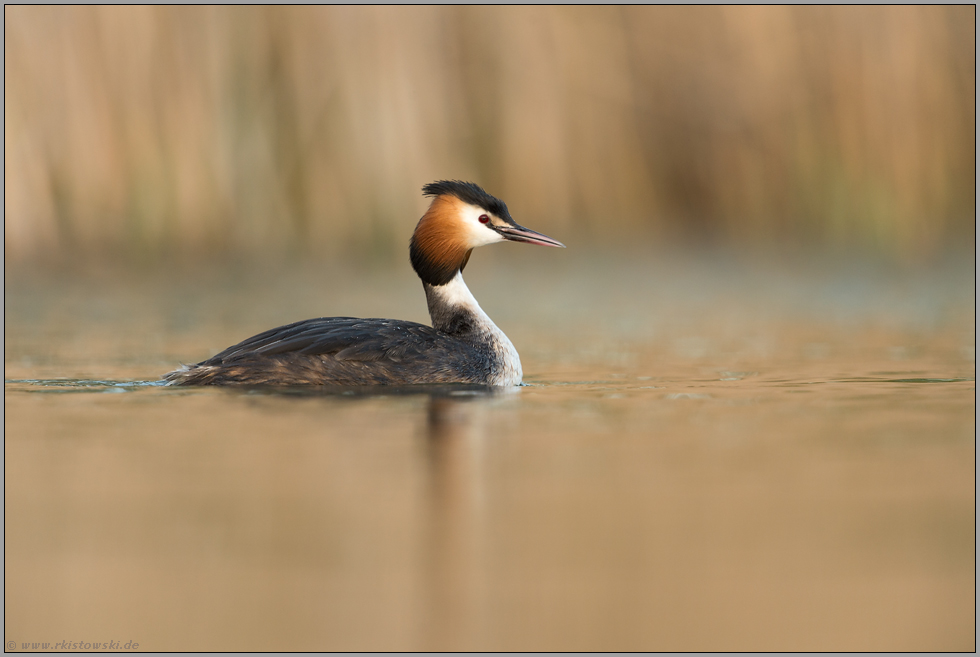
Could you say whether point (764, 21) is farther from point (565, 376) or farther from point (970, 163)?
point (565, 376)

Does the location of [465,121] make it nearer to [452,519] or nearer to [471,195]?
[471,195]

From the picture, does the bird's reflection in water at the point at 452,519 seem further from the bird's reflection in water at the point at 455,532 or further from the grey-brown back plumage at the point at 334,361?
the grey-brown back plumage at the point at 334,361

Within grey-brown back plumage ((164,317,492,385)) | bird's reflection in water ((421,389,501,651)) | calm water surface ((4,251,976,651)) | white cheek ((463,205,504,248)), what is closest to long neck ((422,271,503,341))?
white cheek ((463,205,504,248))

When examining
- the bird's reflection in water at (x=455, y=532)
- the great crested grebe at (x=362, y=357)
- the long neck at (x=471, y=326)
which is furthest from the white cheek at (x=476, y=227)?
the bird's reflection in water at (x=455, y=532)

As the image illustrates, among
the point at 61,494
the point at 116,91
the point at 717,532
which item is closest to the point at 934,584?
the point at 717,532

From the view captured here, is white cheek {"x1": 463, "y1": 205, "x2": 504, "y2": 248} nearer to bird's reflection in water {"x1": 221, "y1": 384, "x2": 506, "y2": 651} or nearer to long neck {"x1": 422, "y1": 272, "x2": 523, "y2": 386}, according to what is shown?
long neck {"x1": 422, "y1": 272, "x2": 523, "y2": 386}

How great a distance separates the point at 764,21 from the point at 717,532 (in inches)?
409

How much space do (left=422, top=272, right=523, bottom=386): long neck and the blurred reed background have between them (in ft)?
15.9

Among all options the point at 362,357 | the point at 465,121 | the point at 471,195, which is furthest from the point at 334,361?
the point at 465,121

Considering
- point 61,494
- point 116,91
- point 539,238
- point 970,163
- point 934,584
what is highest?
point 116,91

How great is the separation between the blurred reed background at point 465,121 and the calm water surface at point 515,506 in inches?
171

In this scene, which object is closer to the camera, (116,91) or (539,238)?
(539,238)

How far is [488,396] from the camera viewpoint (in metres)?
6.61

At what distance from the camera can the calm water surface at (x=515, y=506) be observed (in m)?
3.16
